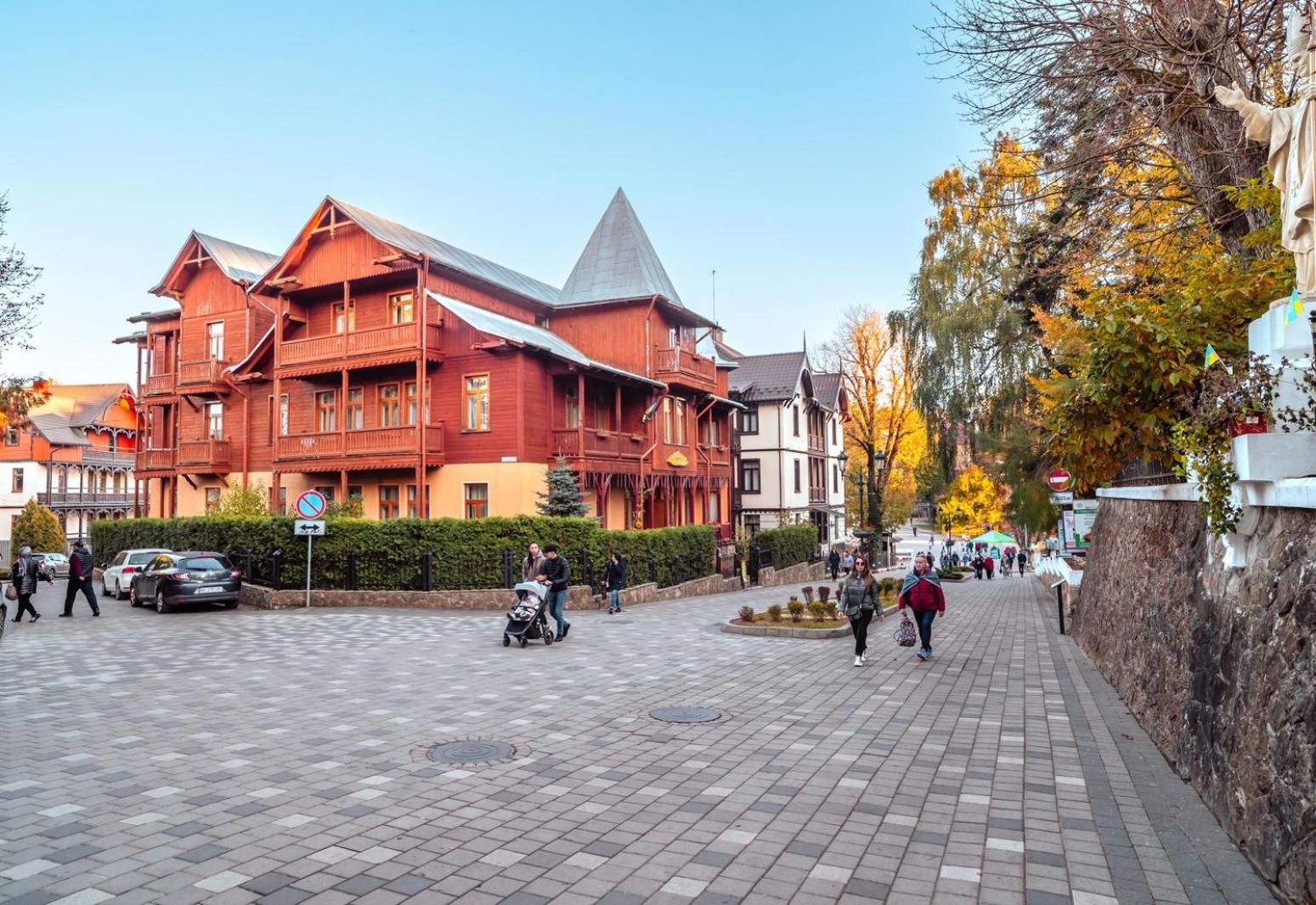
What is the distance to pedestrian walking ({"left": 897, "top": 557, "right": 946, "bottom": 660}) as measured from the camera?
42.1ft

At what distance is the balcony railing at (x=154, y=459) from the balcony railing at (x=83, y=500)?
98.8 feet

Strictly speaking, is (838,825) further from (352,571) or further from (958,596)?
(958,596)

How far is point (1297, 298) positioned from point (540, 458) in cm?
2333

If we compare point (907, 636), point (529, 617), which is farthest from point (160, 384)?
point (907, 636)

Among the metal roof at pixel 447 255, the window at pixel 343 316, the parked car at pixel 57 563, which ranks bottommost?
the parked car at pixel 57 563

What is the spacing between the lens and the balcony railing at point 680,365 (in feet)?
107

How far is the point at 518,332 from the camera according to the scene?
2886cm

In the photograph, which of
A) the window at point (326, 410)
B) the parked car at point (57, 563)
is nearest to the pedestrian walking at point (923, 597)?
the window at point (326, 410)

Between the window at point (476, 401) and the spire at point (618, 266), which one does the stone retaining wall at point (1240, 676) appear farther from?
the spire at point (618, 266)

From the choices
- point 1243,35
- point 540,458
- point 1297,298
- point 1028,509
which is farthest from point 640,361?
point 1297,298

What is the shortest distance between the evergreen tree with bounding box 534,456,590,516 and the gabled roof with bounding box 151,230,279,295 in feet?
56.6

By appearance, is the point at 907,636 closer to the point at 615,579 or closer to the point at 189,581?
the point at 615,579

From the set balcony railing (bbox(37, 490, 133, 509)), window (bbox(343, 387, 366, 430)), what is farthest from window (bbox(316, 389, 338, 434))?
balcony railing (bbox(37, 490, 133, 509))

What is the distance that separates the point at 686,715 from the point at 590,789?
2768 mm
